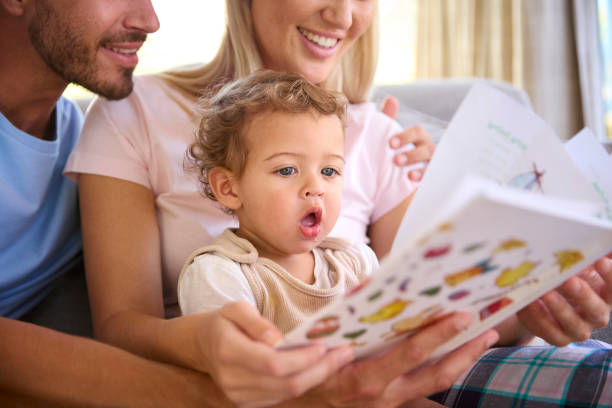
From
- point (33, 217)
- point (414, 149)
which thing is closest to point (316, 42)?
point (414, 149)

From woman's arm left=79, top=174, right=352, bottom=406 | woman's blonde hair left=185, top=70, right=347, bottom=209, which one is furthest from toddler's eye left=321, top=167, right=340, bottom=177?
woman's arm left=79, top=174, right=352, bottom=406

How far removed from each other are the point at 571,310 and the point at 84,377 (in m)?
0.81

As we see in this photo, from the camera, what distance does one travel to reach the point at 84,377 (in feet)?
3.11

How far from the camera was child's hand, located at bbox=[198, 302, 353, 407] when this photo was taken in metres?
0.66

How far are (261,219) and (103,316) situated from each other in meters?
0.40

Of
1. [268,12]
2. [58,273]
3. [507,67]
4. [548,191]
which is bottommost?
[58,273]

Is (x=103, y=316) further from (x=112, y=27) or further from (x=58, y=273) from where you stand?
(x=112, y=27)

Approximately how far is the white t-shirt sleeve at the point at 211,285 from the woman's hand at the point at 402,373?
209 millimetres

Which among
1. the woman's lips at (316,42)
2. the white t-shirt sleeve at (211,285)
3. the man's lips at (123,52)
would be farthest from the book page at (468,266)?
the man's lips at (123,52)

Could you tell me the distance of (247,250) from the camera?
1.08 m

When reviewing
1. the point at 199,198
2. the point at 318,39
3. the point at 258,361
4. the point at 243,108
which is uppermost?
the point at 318,39

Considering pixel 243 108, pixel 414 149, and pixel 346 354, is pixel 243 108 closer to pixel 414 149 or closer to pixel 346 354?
pixel 414 149

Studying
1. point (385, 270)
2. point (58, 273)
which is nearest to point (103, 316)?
point (58, 273)

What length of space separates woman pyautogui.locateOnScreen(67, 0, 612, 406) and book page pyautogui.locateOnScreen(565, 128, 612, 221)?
0.94ft
